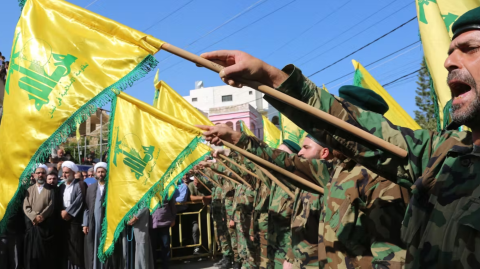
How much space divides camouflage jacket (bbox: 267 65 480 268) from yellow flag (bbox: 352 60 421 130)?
336 centimetres

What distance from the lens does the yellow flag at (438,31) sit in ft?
13.0

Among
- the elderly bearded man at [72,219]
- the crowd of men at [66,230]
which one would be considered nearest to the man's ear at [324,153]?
the crowd of men at [66,230]

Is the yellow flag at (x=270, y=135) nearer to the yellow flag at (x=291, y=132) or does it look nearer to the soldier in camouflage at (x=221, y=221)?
the soldier in camouflage at (x=221, y=221)

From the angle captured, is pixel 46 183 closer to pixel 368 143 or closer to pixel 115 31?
pixel 115 31

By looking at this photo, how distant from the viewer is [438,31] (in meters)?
4.04

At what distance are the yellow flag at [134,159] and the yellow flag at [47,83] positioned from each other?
1.94 m

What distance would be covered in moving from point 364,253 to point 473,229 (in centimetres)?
134

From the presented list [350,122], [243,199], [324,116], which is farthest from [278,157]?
[243,199]

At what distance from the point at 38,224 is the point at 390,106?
644 cm

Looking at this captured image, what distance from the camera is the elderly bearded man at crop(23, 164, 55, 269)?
8086 millimetres

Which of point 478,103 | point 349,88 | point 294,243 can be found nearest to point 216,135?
point 294,243

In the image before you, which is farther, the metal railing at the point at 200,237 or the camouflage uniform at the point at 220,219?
the metal railing at the point at 200,237

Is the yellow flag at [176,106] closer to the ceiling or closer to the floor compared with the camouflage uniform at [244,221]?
closer to the ceiling

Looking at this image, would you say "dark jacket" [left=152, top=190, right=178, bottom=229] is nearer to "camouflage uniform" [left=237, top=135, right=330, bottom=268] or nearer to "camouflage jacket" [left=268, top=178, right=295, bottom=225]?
"camouflage jacket" [left=268, top=178, right=295, bottom=225]
